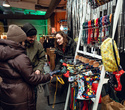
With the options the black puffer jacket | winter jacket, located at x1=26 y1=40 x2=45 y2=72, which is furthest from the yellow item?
winter jacket, located at x1=26 y1=40 x2=45 y2=72

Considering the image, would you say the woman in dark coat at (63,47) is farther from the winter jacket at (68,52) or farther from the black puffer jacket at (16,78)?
the black puffer jacket at (16,78)

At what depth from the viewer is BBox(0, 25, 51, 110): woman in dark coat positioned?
Result: 1.19 m

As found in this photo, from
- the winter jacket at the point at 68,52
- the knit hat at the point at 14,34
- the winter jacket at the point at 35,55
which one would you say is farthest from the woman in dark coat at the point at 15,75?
the winter jacket at the point at 68,52

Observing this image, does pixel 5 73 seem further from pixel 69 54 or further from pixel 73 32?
pixel 73 32

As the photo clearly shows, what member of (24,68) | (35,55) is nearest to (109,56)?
(24,68)

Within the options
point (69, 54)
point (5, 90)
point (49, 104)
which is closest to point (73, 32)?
point (69, 54)

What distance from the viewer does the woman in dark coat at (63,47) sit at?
2041 millimetres

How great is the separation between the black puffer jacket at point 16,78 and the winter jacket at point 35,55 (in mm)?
→ 500

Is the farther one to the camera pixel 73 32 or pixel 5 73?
pixel 73 32

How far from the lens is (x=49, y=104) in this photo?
8.58 feet

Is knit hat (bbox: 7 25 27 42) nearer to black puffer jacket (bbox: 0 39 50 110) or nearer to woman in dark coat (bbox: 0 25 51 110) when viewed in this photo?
woman in dark coat (bbox: 0 25 51 110)

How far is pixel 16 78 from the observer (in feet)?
4.15

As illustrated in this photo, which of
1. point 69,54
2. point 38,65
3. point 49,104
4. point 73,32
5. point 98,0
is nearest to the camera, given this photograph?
point 98,0

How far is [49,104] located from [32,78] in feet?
5.21
